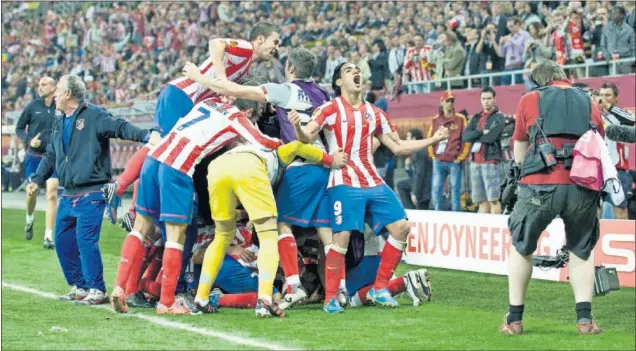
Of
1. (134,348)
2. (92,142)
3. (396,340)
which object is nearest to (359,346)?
(396,340)

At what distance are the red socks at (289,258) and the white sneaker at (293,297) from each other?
7 cm

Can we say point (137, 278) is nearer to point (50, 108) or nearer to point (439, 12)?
point (50, 108)

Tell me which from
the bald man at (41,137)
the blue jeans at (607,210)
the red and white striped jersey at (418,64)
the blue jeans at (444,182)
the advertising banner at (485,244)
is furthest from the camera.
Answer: the red and white striped jersey at (418,64)

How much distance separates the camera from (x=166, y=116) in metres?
9.50

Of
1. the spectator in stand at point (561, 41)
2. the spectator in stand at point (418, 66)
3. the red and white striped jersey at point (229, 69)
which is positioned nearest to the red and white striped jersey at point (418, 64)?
the spectator in stand at point (418, 66)

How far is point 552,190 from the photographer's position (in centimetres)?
770

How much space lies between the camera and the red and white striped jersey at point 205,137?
29.1 feet

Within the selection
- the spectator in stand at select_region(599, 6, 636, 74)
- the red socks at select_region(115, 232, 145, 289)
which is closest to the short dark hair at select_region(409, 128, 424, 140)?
the spectator in stand at select_region(599, 6, 636, 74)

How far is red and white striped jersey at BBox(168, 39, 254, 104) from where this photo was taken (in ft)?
31.0

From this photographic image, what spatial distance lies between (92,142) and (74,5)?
108 feet

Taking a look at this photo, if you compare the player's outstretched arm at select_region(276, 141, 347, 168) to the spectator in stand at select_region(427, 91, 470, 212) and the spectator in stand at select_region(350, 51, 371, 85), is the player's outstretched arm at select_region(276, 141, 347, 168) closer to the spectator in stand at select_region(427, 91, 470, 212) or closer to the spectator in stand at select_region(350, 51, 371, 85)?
the spectator in stand at select_region(427, 91, 470, 212)

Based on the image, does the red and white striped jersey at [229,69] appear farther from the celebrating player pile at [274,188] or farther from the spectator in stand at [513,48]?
the spectator in stand at [513,48]

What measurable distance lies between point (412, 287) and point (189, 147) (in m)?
2.31

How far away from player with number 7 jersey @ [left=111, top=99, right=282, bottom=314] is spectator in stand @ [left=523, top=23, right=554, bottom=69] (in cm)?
963
